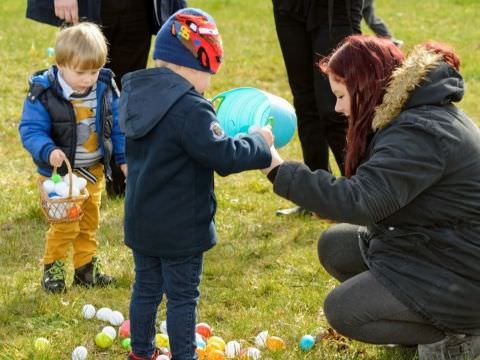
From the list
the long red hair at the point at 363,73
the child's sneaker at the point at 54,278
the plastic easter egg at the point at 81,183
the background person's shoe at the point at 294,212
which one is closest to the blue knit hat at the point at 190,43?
the long red hair at the point at 363,73

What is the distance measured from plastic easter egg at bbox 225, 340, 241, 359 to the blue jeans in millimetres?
241

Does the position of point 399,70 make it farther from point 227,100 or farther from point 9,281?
point 9,281

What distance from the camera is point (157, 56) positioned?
3117 mm

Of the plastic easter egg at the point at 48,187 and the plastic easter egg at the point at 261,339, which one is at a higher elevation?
the plastic easter egg at the point at 48,187

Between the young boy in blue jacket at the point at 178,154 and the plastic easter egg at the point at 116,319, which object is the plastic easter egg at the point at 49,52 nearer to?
the plastic easter egg at the point at 116,319

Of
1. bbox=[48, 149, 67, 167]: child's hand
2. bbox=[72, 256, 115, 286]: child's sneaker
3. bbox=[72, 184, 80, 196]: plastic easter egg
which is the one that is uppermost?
bbox=[48, 149, 67, 167]: child's hand

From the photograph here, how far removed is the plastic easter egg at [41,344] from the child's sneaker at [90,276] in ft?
2.39

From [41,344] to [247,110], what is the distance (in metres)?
1.34

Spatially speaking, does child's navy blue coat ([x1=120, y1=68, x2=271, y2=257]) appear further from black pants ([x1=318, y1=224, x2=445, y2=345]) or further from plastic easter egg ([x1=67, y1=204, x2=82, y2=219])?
plastic easter egg ([x1=67, y1=204, x2=82, y2=219])

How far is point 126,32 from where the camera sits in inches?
210

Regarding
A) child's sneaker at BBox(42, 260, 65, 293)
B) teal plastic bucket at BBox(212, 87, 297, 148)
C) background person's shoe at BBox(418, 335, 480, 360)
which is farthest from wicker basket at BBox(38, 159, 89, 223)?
background person's shoe at BBox(418, 335, 480, 360)

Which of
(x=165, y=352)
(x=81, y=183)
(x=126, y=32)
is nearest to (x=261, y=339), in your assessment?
(x=165, y=352)

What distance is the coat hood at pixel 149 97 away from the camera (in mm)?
2994

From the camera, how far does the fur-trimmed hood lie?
3117 millimetres
